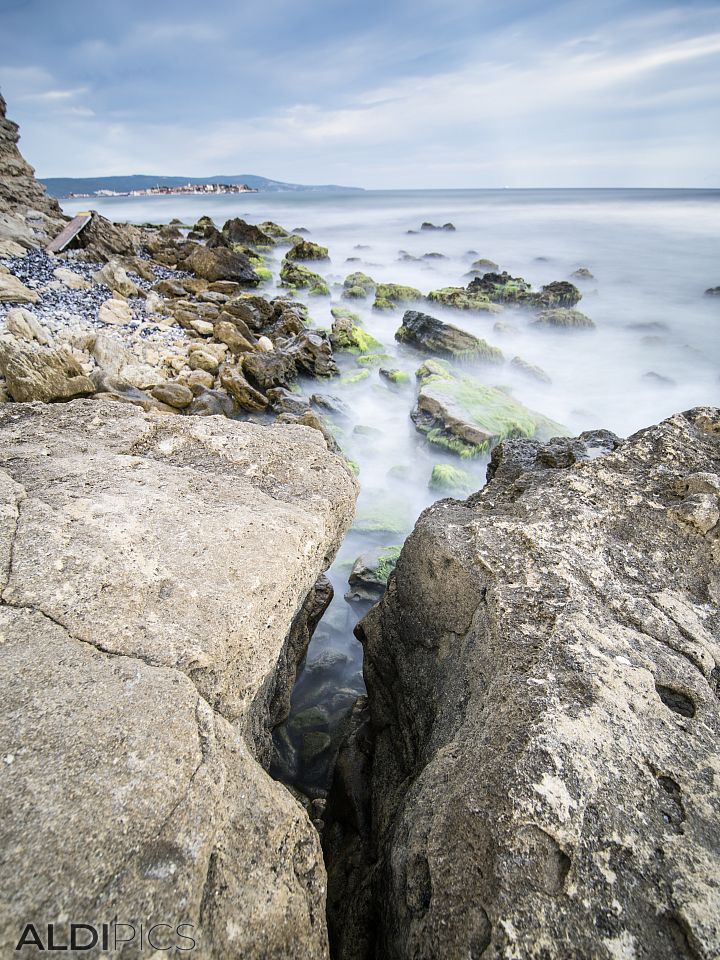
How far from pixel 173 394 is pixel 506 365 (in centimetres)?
781

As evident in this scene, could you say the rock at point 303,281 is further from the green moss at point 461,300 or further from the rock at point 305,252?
the rock at point 305,252

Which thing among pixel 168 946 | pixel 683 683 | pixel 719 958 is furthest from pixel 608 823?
pixel 168 946

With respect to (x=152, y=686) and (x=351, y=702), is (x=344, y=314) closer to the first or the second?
(x=351, y=702)

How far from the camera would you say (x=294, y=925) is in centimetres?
144

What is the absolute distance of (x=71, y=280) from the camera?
980 cm

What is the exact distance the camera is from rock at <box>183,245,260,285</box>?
14516mm

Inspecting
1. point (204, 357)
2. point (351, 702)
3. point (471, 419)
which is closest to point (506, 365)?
point (471, 419)

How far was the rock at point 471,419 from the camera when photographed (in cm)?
730

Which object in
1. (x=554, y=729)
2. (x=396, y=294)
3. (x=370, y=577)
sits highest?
(x=554, y=729)

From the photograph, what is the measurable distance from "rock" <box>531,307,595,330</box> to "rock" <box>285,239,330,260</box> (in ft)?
41.2

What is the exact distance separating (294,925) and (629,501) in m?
2.25

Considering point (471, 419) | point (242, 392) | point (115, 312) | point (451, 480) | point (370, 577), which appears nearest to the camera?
point (370, 577)

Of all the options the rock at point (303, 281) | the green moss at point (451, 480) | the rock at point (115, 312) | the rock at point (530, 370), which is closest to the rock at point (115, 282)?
the rock at point (115, 312)

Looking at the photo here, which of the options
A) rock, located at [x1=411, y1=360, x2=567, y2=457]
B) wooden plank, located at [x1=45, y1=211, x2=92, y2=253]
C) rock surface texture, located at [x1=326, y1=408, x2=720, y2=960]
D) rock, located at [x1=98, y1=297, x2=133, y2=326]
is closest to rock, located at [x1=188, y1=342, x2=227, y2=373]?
rock, located at [x1=98, y1=297, x2=133, y2=326]
